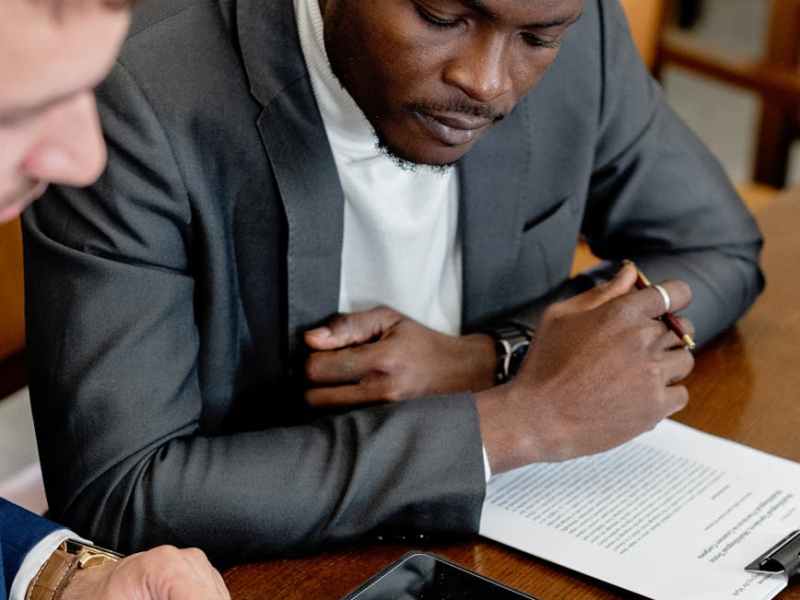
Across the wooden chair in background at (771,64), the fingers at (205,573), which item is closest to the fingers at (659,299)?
the fingers at (205,573)

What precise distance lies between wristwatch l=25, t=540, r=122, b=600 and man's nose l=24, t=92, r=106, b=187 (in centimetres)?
53

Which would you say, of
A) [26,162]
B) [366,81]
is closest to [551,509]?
[366,81]

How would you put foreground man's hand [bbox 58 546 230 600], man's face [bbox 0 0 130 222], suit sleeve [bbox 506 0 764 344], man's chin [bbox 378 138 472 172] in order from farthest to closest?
1. suit sleeve [bbox 506 0 764 344]
2. man's chin [bbox 378 138 472 172]
3. foreground man's hand [bbox 58 546 230 600]
4. man's face [bbox 0 0 130 222]

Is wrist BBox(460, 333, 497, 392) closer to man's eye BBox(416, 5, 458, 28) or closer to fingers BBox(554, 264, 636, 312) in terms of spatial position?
fingers BBox(554, 264, 636, 312)

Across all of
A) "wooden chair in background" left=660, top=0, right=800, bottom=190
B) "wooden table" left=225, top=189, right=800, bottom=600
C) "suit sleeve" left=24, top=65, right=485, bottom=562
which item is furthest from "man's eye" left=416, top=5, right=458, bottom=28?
"wooden chair in background" left=660, top=0, right=800, bottom=190

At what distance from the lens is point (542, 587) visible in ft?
4.48

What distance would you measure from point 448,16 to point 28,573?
67 centimetres

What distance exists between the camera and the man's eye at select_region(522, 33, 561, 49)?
59.0 inches

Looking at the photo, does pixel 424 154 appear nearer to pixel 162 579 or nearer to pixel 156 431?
pixel 156 431

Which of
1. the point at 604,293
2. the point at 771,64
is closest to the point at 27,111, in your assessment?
the point at 604,293

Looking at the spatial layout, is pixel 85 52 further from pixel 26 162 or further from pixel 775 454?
pixel 775 454

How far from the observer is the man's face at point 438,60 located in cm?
145

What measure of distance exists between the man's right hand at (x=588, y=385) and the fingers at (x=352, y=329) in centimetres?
18

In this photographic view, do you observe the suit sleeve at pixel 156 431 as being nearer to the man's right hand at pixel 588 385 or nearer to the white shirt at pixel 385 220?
the man's right hand at pixel 588 385
